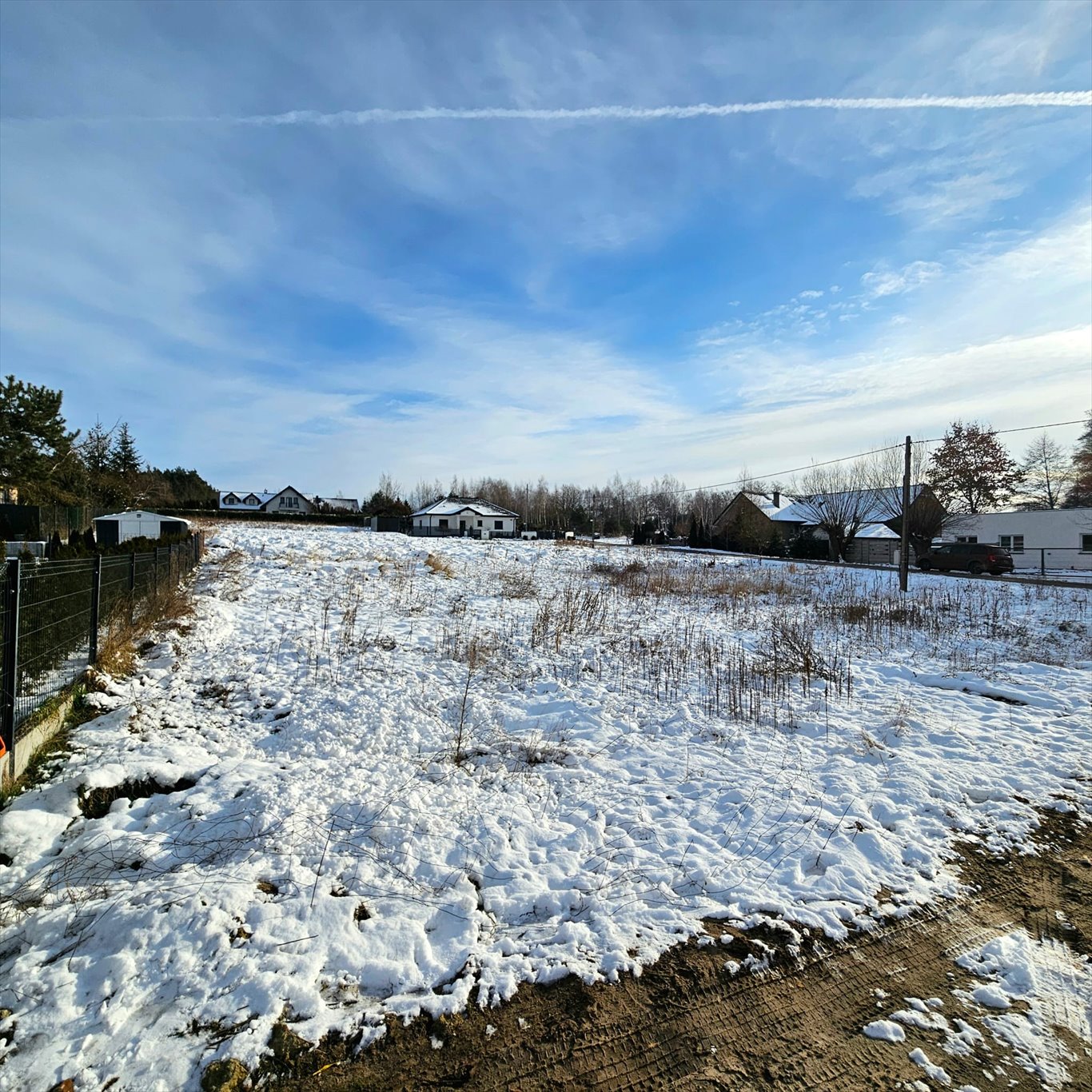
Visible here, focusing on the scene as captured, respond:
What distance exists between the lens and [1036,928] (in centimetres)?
338

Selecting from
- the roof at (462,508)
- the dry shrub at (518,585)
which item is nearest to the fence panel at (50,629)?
the dry shrub at (518,585)

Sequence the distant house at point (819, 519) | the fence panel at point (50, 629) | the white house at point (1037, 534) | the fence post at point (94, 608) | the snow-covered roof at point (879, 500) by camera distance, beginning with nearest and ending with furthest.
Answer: the fence panel at point (50, 629) < the fence post at point (94, 608) < the white house at point (1037, 534) < the distant house at point (819, 519) < the snow-covered roof at point (879, 500)

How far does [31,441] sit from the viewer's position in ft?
84.2

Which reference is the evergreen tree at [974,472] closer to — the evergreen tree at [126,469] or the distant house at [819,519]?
the distant house at [819,519]

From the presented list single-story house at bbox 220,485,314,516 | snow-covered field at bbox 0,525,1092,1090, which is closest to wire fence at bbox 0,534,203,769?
snow-covered field at bbox 0,525,1092,1090

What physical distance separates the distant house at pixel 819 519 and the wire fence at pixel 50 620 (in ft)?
125

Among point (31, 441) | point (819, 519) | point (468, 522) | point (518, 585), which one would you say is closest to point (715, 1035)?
point (518, 585)

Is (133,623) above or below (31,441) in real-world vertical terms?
below

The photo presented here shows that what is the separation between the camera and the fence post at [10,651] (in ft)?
15.2

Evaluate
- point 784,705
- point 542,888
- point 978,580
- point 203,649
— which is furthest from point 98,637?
point 978,580

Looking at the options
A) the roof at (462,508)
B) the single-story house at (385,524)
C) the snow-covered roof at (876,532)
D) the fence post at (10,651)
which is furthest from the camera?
the roof at (462,508)

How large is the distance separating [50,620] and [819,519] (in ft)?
144

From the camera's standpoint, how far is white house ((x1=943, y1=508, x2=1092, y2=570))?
34156 mm

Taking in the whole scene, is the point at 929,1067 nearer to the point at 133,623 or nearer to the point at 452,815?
the point at 452,815
